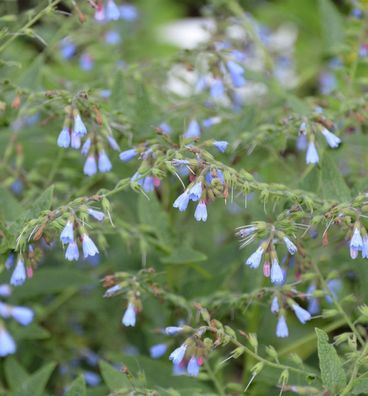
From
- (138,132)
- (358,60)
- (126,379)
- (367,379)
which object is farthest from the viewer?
(358,60)

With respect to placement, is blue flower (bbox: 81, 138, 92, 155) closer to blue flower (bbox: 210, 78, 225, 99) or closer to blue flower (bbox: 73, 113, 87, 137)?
blue flower (bbox: 73, 113, 87, 137)

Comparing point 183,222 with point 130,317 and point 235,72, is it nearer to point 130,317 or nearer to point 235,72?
point 235,72

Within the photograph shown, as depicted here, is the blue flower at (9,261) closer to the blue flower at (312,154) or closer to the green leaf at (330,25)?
the blue flower at (312,154)

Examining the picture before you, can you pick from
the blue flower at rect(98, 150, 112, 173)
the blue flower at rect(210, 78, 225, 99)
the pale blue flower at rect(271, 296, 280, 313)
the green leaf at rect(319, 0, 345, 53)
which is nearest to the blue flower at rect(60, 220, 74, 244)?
the blue flower at rect(98, 150, 112, 173)

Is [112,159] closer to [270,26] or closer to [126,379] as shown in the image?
[126,379]

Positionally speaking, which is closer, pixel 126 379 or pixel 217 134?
pixel 126 379

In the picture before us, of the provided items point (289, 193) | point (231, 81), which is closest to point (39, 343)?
point (231, 81)

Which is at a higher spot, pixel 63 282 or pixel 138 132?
pixel 138 132

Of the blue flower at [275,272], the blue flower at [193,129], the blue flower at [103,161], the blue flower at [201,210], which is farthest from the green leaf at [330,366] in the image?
the blue flower at [193,129]
